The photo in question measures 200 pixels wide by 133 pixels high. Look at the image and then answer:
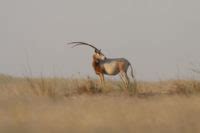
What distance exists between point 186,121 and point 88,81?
14.7 ft

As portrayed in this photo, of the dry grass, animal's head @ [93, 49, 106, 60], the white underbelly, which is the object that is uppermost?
animal's head @ [93, 49, 106, 60]

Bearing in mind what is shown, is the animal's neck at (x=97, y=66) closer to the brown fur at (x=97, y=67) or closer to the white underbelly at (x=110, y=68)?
the brown fur at (x=97, y=67)

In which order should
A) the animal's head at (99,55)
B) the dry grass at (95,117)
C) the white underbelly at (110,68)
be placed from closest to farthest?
the dry grass at (95,117) < the white underbelly at (110,68) < the animal's head at (99,55)

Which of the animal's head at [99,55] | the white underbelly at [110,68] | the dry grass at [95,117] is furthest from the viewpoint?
the animal's head at [99,55]

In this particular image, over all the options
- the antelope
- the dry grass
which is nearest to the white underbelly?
the antelope

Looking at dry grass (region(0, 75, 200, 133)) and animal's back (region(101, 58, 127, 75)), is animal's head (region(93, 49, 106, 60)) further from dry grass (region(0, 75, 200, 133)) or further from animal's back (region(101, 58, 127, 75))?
dry grass (region(0, 75, 200, 133))

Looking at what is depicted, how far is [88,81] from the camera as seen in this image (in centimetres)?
1032

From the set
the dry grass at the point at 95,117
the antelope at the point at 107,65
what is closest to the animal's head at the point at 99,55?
the antelope at the point at 107,65

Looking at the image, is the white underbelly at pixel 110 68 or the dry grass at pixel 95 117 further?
the white underbelly at pixel 110 68

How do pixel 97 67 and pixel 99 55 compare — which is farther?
pixel 99 55

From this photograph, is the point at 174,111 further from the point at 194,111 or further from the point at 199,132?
the point at 199,132

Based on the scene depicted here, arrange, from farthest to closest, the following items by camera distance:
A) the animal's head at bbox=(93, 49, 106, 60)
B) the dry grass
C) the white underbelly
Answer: the animal's head at bbox=(93, 49, 106, 60) < the white underbelly < the dry grass

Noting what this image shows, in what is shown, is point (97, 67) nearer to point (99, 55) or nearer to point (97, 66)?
point (97, 66)

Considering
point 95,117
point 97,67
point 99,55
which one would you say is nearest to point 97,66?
point 97,67
